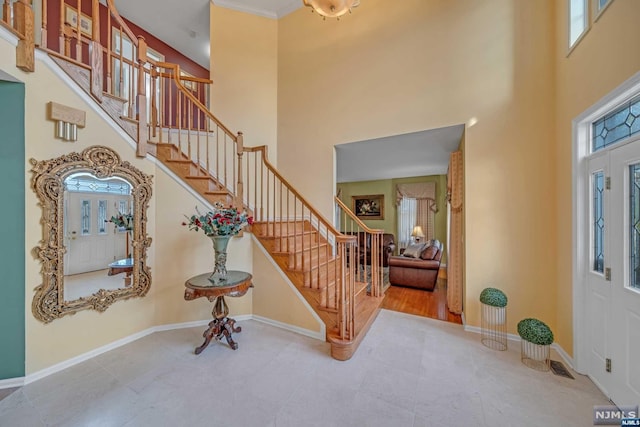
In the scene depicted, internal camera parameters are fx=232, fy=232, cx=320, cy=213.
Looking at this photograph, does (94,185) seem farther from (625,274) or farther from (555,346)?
(555,346)

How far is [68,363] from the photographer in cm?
216

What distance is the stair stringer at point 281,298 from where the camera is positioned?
9.11 feet

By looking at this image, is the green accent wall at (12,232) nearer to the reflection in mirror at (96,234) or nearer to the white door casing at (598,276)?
the reflection in mirror at (96,234)

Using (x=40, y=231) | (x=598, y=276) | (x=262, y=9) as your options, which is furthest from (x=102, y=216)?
(x=598, y=276)

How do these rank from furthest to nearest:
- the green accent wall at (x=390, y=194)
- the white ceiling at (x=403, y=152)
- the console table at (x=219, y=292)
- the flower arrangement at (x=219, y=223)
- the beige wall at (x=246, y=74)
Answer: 1. the green accent wall at (x=390, y=194)
2. the beige wall at (x=246, y=74)
3. the white ceiling at (x=403, y=152)
4. the flower arrangement at (x=219, y=223)
5. the console table at (x=219, y=292)

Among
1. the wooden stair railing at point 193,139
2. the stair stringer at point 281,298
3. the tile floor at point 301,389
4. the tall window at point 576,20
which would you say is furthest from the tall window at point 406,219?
the wooden stair railing at point 193,139

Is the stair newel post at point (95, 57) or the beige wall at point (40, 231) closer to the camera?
the beige wall at point (40, 231)

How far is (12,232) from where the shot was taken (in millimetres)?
1905

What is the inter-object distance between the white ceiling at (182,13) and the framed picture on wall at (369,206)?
17.8 feet

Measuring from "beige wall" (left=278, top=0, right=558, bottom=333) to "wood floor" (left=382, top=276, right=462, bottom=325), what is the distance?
1.69ft

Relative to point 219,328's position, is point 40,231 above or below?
above

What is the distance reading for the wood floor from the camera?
134 inches

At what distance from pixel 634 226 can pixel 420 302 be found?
2.72m

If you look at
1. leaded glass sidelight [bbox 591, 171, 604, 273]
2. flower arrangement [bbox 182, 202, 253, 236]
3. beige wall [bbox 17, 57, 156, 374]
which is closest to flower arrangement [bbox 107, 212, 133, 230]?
beige wall [bbox 17, 57, 156, 374]
